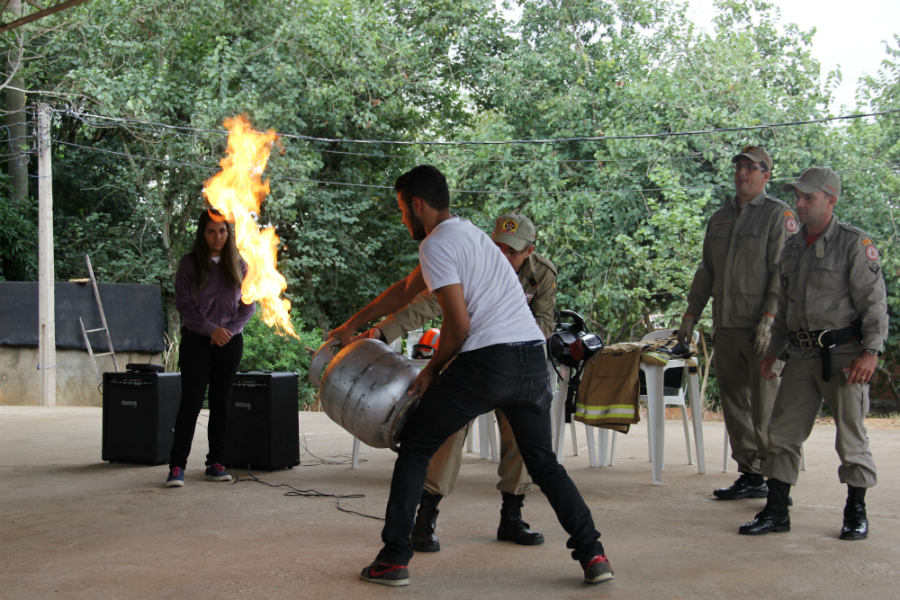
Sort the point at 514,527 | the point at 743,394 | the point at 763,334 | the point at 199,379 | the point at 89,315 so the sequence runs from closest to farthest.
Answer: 1. the point at 514,527
2. the point at 763,334
3. the point at 743,394
4. the point at 199,379
5. the point at 89,315

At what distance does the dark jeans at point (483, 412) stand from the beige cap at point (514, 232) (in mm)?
1316

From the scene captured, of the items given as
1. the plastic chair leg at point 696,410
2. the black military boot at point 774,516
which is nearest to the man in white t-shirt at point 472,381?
the black military boot at point 774,516

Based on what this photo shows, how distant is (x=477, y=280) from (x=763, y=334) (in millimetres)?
2245

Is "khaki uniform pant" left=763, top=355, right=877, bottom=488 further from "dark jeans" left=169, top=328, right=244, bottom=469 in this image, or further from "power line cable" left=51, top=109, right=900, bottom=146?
"power line cable" left=51, top=109, right=900, bottom=146

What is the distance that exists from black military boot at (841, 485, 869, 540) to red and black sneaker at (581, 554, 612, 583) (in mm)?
1388

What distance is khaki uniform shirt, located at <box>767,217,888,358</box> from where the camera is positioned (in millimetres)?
3510

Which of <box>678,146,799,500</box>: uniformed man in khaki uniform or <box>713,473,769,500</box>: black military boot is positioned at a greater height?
<box>678,146,799,500</box>: uniformed man in khaki uniform

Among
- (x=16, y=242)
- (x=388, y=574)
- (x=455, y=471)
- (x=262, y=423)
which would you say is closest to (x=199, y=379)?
(x=262, y=423)

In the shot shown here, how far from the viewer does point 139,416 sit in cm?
565

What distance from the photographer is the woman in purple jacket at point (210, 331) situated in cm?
495

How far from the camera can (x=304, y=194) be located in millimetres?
13727

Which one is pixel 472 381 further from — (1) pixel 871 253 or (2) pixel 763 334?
(2) pixel 763 334

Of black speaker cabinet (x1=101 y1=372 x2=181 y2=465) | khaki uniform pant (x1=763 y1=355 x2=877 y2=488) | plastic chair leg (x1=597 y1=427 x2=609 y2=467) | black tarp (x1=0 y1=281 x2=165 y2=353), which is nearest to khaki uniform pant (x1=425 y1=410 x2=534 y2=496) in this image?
khaki uniform pant (x1=763 y1=355 x2=877 y2=488)

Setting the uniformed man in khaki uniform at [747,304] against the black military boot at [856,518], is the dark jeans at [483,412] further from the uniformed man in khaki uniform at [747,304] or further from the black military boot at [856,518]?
the uniformed man in khaki uniform at [747,304]
